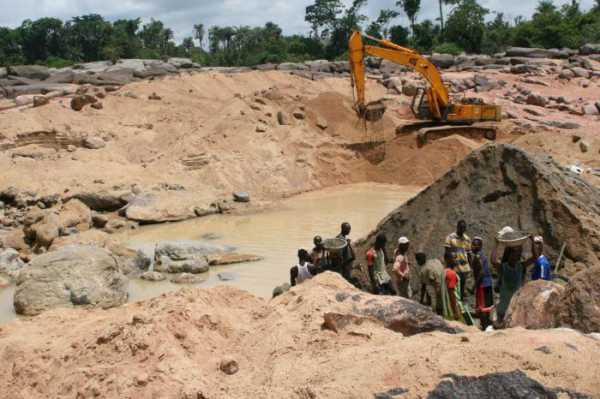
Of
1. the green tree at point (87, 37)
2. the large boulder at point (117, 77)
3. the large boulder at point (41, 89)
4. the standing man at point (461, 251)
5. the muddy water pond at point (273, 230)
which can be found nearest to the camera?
the standing man at point (461, 251)

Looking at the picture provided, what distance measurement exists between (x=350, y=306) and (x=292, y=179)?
14210 millimetres

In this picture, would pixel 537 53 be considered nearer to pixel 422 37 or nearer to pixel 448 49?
pixel 448 49

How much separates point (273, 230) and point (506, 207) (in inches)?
269

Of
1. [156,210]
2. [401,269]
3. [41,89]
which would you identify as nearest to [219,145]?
[156,210]

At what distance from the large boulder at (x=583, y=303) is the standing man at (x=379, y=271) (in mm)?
2515

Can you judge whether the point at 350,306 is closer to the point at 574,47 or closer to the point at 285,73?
the point at 285,73

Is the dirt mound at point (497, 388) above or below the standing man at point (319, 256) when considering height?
above

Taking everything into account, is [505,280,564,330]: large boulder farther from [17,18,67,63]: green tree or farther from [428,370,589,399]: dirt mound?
[17,18,67,63]: green tree

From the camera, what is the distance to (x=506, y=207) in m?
7.80

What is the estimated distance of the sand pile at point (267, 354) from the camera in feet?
11.1

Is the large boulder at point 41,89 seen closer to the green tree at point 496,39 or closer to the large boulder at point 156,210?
the large boulder at point 156,210

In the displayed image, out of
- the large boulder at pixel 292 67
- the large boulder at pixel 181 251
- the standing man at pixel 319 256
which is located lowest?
the large boulder at pixel 181 251

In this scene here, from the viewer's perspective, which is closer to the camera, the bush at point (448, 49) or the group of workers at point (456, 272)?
the group of workers at point (456, 272)

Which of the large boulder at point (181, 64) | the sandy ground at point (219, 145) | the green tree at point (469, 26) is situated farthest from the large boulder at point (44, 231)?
the green tree at point (469, 26)
